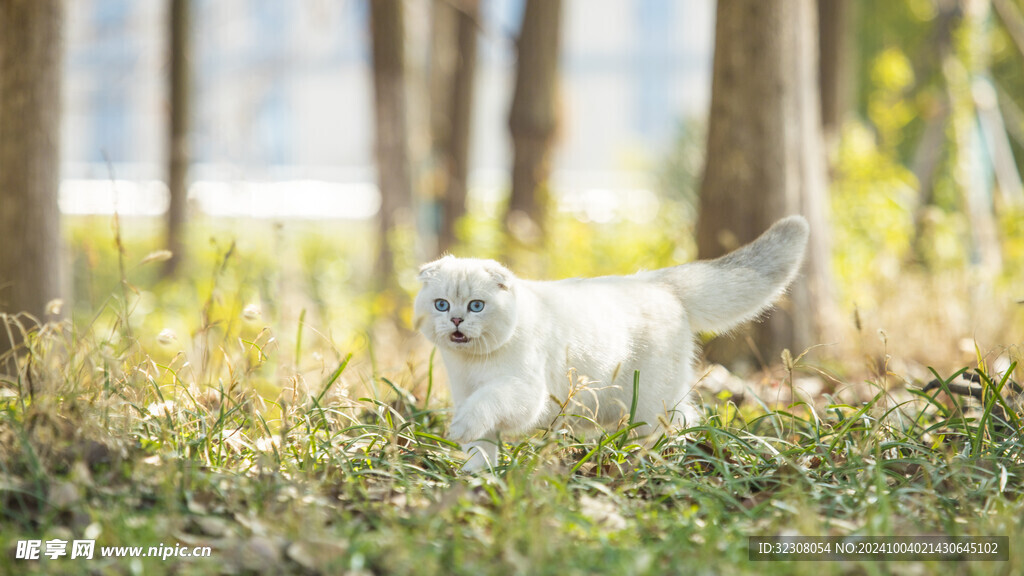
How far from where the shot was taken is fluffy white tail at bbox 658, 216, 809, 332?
3.31 metres

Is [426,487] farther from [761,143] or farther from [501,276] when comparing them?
[761,143]

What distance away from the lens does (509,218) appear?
7.96 metres

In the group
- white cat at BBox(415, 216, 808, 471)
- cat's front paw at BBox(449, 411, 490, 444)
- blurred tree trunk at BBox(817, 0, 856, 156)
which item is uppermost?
blurred tree trunk at BBox(817, 0, 856, 156)

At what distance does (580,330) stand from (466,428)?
2.22ft

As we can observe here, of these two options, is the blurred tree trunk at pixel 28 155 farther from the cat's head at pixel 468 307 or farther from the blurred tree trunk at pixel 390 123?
the blurred tree trunk at pixel 390 123

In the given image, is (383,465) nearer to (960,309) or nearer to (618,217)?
(960,309)

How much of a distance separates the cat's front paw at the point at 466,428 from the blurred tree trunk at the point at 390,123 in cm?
562

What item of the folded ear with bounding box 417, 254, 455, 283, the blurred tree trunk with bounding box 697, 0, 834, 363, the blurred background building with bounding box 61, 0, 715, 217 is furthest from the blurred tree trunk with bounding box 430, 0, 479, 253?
the blurred background building with bounding box 61, 0, 715, 217

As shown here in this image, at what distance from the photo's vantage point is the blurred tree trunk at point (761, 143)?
4.90 metres

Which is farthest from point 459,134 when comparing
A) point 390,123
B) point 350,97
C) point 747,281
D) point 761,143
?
point 350,97

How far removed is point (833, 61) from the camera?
303 inches

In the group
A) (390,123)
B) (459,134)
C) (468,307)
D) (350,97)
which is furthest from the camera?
(350,97)

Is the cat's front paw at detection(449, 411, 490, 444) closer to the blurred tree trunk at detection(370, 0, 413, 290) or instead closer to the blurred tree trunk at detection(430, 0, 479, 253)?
the blurred tree trunk at detection(370, 0, 413, 290)

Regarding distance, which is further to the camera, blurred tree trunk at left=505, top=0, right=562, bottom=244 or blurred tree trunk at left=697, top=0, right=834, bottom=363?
blurred tree trunk at left=505, top=0, right=562, bottom=244
